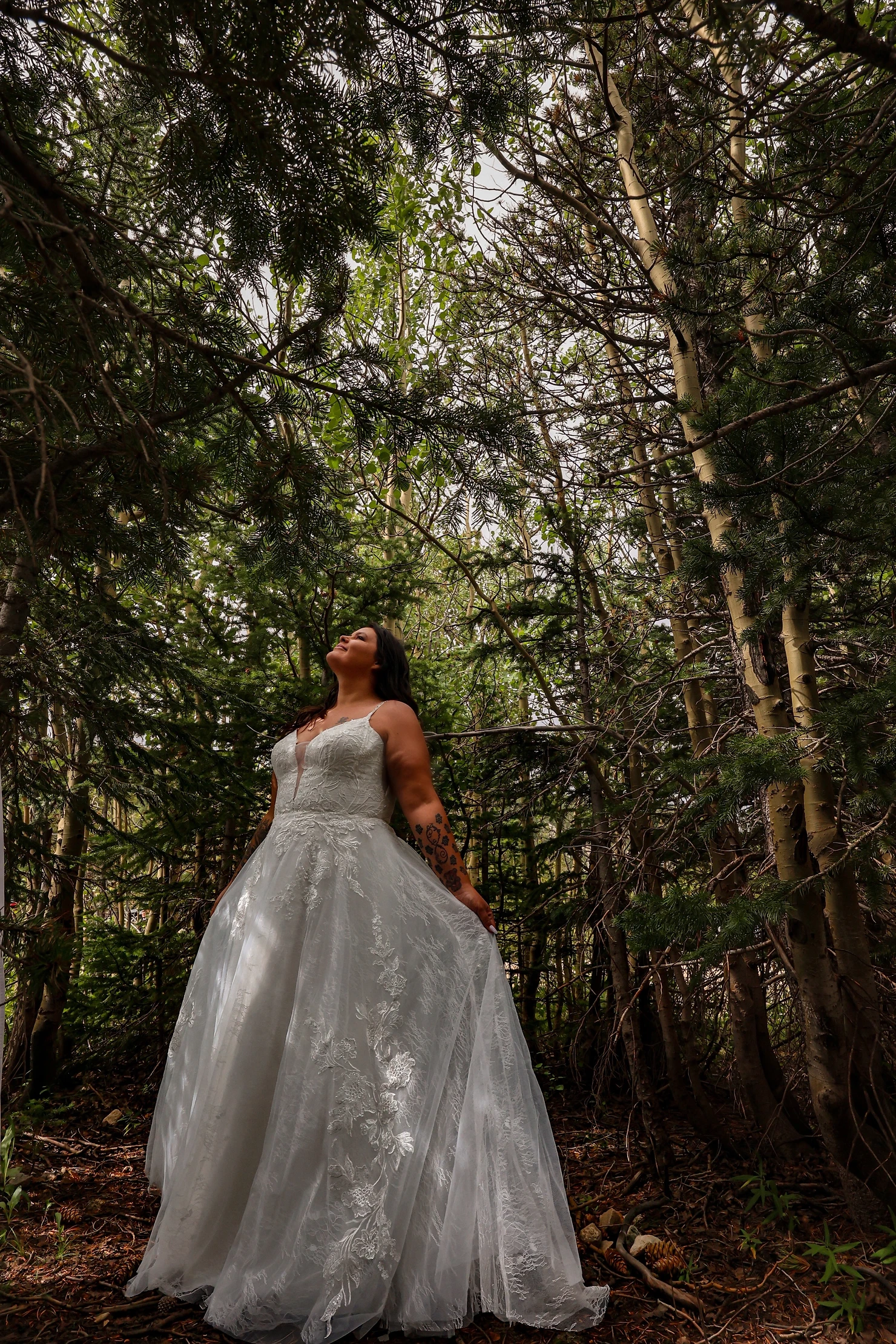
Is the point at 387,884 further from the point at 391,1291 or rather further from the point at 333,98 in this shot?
the point at 333,98

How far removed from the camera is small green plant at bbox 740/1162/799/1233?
107 inches

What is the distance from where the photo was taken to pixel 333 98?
2.19 meters

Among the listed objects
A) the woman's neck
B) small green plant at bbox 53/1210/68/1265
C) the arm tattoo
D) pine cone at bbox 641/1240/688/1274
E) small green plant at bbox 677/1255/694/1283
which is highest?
the woman's neck

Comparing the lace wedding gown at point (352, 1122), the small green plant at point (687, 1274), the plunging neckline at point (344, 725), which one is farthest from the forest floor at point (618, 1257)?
the plunging neckline at point (344, 725)

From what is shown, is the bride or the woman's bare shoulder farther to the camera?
the woman's bare shoulder

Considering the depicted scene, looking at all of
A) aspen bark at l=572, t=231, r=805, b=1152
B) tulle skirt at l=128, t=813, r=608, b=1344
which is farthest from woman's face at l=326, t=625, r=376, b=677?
Answer: aspen bark at l=572, t=231, r=805, b=1152

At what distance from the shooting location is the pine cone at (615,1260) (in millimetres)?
2600

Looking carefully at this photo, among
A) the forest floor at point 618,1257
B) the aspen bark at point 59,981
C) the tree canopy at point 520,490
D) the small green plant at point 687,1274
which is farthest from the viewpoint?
the aspen bark at point 59,981

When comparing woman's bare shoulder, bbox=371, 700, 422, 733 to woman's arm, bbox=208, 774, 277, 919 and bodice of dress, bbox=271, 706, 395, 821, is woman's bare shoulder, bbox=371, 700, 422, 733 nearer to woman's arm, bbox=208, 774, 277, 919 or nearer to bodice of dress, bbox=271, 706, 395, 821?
bodice of dress, bbox=271, 706, 395, 821

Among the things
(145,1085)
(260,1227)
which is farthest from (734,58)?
(145,1085)

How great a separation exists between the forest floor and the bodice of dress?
4.67 ft

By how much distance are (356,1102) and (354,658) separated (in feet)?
4.91

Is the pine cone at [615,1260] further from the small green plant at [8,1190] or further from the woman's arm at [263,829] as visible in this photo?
the small green plant at [8,1190]

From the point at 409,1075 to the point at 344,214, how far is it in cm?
243
